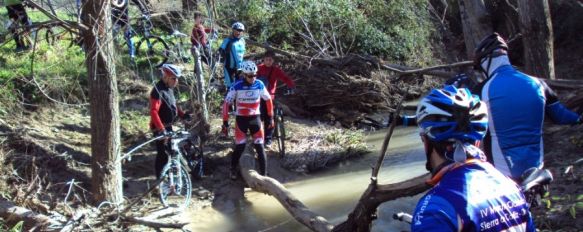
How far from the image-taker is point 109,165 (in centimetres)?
718

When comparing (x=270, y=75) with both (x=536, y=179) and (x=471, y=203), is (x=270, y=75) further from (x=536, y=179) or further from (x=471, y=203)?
(x=471, y=203)

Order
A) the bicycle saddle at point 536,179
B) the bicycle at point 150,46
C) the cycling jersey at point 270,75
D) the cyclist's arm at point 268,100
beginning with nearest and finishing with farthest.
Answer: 1. the bicycle saddle at point 536,179
2. the cyclist's arm at point 268,100
3. the cycling jersey at point 270,75
4. the bicycle at point 150,46

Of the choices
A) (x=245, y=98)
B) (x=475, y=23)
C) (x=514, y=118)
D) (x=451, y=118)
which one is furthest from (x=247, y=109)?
(x=451, y=118)

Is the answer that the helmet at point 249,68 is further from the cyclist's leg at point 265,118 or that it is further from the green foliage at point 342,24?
the green foliage at point 342,24

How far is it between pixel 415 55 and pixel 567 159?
1038 cm

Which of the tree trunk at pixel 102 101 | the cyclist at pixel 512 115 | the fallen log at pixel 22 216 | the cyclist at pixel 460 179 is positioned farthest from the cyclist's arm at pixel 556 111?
the fallen log at pixel 22 216

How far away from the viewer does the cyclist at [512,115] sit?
371 centimetres

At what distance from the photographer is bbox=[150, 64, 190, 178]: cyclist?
27.3ft

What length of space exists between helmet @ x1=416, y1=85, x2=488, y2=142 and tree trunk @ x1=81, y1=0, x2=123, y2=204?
4.60 meters

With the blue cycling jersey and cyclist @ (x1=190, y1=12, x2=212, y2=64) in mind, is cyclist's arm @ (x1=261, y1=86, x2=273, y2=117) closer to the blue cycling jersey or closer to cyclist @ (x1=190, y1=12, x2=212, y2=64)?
cyclist @ (x1=190, y1=12, x2=212, y2=64)

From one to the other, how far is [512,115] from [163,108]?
19.5 feet

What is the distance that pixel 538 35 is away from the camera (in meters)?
8.26

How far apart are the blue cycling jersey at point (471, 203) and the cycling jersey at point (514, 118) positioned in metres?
1.64

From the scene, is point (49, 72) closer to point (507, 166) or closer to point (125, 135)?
point (125, 135)
